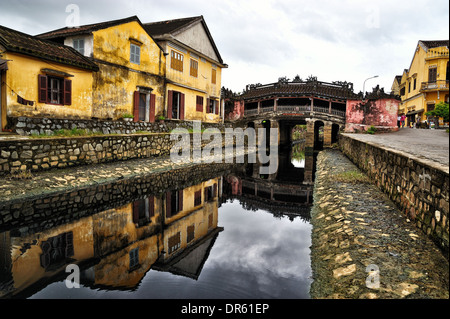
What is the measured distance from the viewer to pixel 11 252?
16.4ft

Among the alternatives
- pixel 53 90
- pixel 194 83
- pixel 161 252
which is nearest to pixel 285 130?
pixel 194 83

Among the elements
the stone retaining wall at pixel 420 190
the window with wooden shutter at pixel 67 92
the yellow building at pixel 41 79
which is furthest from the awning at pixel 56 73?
the stone retaining wall at pixel 420 190

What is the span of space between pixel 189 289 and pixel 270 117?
2848 cm

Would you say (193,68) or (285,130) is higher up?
(193,68)

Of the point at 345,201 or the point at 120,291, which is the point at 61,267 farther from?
the point at 345,201

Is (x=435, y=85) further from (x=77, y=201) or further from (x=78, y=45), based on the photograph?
(x=77, y=201)

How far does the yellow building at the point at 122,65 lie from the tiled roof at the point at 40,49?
0.88 meters

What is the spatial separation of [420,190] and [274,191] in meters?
7.81

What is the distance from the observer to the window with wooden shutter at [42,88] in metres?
12.0

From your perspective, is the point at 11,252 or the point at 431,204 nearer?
the point at 431,204

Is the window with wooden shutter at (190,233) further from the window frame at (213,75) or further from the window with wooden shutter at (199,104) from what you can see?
the window frame at (213,75)

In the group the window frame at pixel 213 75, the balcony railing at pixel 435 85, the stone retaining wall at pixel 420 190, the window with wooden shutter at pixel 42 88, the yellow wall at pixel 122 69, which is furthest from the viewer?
the balcony railing at pixel 435 85

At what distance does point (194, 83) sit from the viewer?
2219 cm
